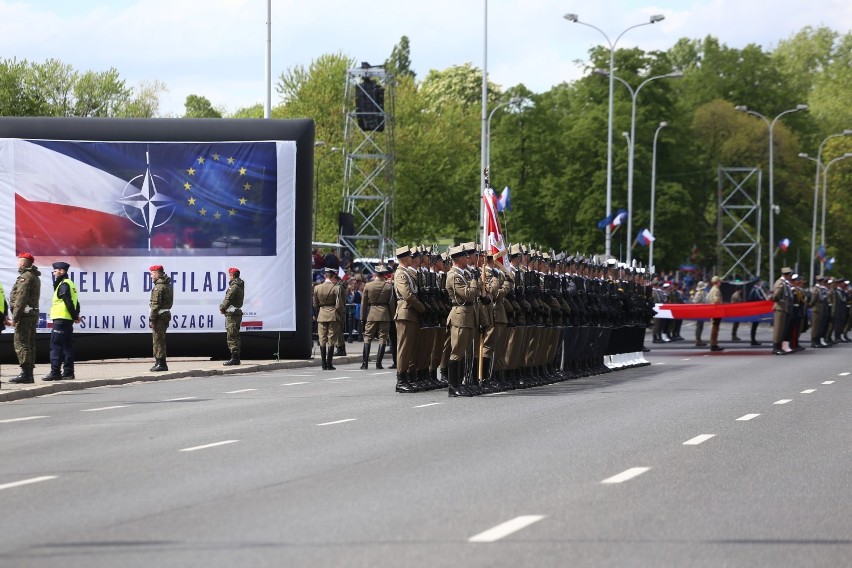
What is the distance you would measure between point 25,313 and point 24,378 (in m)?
0.94

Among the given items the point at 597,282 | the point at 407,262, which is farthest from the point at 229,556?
the point at 597,282

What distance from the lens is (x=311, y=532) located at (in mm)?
8680

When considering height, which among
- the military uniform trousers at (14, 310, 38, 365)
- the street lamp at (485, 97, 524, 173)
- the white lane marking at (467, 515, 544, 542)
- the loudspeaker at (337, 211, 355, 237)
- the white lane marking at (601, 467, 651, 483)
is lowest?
the white lane marking at (601, 467, 651, 483)

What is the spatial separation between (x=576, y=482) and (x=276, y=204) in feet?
63.8

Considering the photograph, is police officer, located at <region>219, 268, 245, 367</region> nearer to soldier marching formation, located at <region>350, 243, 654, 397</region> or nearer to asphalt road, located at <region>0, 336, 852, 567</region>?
soldier marching formation, located at <region>350, 243, 654, 397</region>

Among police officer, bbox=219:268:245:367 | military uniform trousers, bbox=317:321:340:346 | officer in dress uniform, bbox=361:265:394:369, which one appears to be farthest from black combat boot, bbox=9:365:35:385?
military uniform trousers, bbox=317:321:340:346

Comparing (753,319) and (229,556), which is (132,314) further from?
(229,556)

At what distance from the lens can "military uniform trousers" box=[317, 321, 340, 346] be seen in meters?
28.8

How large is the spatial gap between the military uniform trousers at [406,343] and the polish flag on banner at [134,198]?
28.8 ft

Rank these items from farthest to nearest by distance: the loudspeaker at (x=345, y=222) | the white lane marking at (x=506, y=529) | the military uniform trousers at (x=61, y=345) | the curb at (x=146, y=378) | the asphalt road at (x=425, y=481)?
1. the loudspeaker at (x=345, y=222)
2. the military uniform trousers at (x=61, y=345)
3. the curb at (x=146, y=378)
4. the white lane marking at (x=506, y=529)
5. the asphalt road at (x=425, y=481)

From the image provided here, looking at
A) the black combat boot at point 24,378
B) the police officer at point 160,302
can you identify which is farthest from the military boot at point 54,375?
the police officer at point 160,302

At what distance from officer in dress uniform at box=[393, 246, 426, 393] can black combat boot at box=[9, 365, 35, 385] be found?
537cm

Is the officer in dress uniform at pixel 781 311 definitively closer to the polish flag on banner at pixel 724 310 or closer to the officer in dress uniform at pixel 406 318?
the polish flag on banner at pixel 724 310

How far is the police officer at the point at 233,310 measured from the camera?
28.5 m
